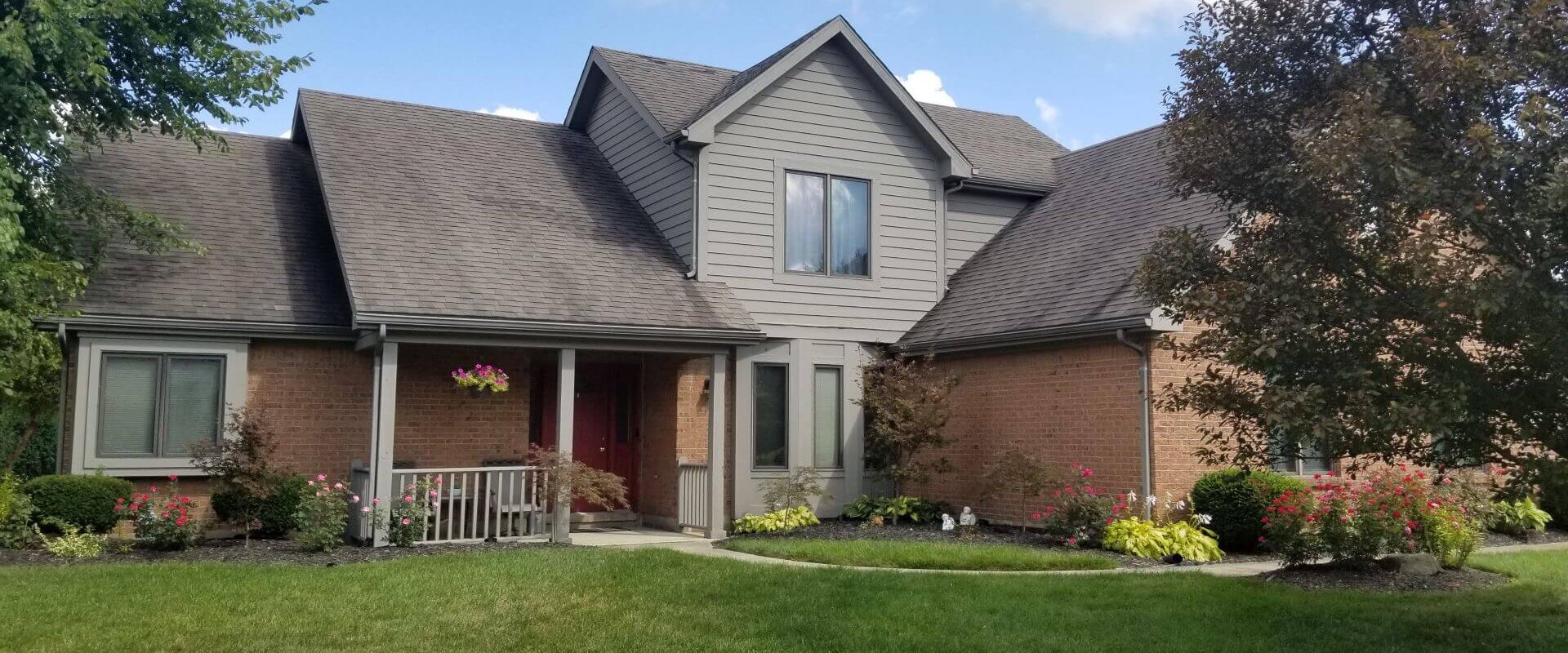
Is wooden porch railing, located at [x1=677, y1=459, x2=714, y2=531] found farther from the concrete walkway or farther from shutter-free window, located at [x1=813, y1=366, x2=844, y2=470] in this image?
shutter-free window, located at [x1=813, y1=366, x2=844, y2=470]

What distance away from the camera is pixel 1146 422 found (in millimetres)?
13891

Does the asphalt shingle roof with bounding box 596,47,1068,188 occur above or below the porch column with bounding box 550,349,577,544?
above

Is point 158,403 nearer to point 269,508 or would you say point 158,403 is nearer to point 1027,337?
point 269,508

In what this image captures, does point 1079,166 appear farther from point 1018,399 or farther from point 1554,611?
point 1554,611

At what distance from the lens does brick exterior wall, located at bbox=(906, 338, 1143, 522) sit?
46.8ft

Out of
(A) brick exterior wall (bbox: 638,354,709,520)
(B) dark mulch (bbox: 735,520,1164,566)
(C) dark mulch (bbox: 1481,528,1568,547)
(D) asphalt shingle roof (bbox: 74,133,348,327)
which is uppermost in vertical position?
(D) asphalt shingle roof (bbox: 74,133,348,327)

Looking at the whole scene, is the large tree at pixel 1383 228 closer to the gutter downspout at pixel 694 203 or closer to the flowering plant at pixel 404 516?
the flowering plant at pixel 404 516

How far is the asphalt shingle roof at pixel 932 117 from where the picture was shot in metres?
17.7

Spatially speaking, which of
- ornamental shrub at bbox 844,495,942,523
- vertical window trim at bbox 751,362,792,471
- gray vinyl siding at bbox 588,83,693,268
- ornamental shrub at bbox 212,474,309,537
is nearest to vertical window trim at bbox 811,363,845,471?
vertical window trim at bbox 751,362,792,471

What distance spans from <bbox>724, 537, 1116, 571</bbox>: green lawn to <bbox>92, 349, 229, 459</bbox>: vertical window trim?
6.27m

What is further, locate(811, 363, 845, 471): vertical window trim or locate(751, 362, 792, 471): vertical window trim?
locate(811, 363, 845, 471): vertical window trim

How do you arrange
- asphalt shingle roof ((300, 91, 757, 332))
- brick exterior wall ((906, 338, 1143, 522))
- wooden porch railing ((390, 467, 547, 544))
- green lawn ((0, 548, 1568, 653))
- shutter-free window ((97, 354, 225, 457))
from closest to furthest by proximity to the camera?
green lawn ((0, 548, 1568, 653)) → wooden porch railing ((390, 467, 547, 544)) → shutter-free window ((97, 354, 225, 457)) → asphalt shingle roof ((300, 91, 757, 332)) → brick exterior wall ((906, 338, 1143, 522))

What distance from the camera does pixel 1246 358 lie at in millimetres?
8016

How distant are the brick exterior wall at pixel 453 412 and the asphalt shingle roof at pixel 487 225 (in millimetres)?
1346
